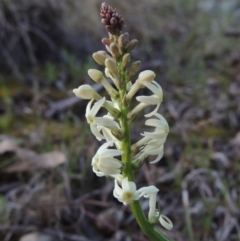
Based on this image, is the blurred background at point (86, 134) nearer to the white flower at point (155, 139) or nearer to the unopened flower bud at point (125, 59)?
the white flower at point (155, 139)

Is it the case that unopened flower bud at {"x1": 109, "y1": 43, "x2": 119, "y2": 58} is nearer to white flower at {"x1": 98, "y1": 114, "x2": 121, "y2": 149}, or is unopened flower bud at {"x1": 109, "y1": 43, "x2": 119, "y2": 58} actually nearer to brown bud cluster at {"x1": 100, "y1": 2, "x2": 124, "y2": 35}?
brown bud cluster at {"x1": 100, "y1": 2, "x2": 124, "y2": 35}

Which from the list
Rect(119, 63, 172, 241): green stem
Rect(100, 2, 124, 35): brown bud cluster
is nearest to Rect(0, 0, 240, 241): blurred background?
Rect(119, 63, 172, 241): green stem

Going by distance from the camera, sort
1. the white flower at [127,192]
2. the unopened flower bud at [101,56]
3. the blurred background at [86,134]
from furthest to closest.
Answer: the blurred background at [86,134] → the unopened flower bud at [101,56] → the white flower at [127,192]

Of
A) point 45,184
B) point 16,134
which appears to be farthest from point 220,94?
point 45,184

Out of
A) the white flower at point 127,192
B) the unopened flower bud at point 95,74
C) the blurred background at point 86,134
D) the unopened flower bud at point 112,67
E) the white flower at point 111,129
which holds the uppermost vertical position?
the unopened flower bud at point 112,67

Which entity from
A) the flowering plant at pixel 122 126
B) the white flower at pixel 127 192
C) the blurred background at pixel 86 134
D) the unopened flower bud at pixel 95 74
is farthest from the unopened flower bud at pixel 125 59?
the blurred background at pixel 86 134

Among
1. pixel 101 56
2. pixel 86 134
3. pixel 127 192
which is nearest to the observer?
pixel 127 192

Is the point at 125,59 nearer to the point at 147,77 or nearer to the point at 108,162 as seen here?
the point at 147,77

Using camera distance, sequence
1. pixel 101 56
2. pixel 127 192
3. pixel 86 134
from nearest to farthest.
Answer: pixel 127 192 < pixel 101 56 < pixel 86 134

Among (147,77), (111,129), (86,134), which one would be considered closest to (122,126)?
(111,129)
